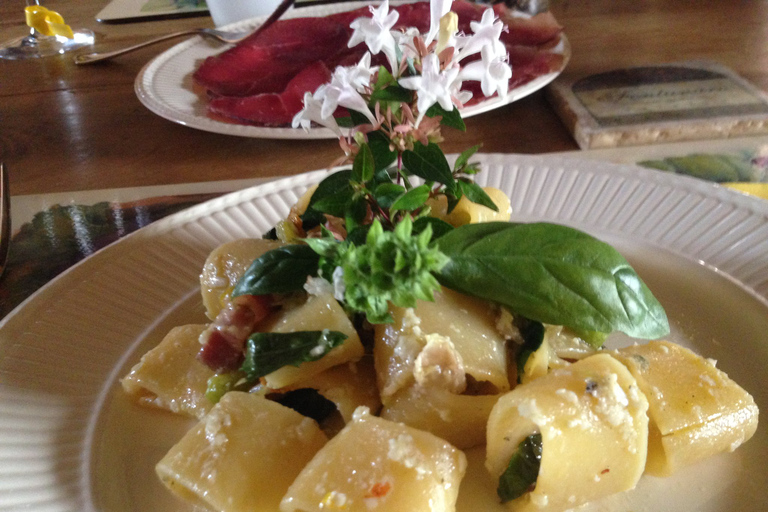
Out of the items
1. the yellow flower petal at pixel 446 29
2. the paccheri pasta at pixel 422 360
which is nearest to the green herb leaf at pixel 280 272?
the paccheri pasta at pixel 422 360

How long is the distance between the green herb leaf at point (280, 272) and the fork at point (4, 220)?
0.86 meters

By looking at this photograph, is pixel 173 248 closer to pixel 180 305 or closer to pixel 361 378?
pixel 180 305

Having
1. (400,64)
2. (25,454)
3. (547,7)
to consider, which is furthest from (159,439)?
(547,7)

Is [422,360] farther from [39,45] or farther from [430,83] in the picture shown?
[39,45]

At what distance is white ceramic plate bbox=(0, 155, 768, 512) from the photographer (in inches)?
34.1

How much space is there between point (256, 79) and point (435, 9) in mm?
1574

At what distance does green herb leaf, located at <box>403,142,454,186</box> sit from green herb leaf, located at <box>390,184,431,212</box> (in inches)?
1.6

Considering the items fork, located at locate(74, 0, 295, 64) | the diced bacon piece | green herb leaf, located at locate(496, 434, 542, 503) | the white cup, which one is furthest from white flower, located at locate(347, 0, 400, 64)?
the white cup

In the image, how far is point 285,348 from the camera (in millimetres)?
877

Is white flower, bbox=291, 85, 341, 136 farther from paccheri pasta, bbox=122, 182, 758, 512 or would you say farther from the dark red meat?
the dark red meat

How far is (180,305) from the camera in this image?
4.09ft

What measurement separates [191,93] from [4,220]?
0.89 m

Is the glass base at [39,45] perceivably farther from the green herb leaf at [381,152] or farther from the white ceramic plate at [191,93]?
the green herb leaf at [381,152]

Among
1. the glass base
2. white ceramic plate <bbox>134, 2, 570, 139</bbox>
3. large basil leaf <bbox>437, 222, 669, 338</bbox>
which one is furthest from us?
the glass base
